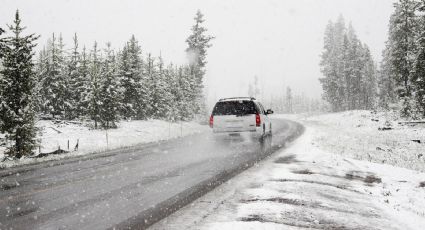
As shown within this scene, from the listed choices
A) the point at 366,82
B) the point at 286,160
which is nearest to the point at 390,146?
the point at 286,160

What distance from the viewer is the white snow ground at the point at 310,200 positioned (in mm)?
5797

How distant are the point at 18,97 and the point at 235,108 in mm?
10448

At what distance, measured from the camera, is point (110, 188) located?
26.8 ft

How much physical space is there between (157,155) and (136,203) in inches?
273

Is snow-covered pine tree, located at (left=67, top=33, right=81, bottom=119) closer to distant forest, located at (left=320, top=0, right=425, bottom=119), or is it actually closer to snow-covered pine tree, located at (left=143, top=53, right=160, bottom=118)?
snow-covered pine tree, located at (left=143, top=53, right=160, bottom=118)

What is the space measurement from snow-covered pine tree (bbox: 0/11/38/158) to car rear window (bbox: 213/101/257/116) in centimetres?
909

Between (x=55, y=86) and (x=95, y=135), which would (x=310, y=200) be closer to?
(x=95, y=135)

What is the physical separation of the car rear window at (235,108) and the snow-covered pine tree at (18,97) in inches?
358

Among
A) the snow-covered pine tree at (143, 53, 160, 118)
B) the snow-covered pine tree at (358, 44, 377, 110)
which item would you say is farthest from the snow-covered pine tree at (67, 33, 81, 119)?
the snow-covered pine tree at (358, 44, 377, 110)

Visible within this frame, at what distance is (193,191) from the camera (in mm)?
7910

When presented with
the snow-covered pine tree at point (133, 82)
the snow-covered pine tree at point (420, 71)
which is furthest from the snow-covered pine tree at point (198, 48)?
the snow-covered pine tree at point (420, 71)

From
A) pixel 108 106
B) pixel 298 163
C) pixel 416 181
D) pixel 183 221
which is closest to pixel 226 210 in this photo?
pixel 183 221

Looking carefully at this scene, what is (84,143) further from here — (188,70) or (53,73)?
(188,70)

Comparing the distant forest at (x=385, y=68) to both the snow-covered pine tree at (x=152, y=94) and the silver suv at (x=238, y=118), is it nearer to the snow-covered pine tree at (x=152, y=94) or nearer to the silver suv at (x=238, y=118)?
the silver suv at (x=238, y=118)
